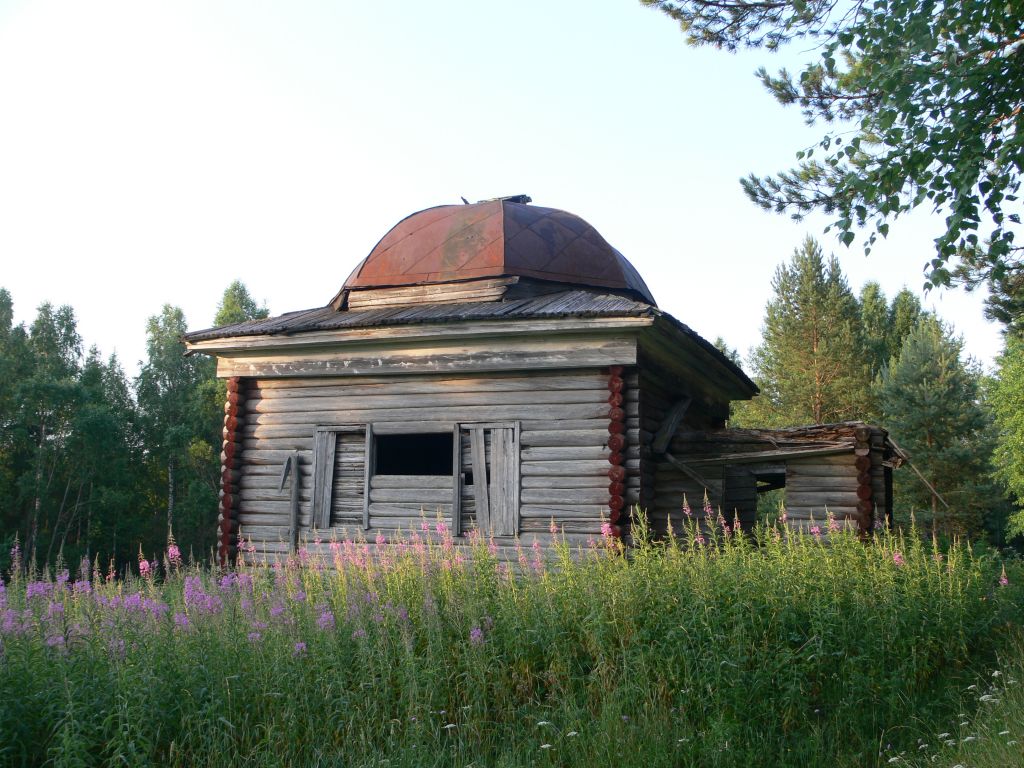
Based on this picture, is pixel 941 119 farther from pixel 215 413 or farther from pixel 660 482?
pixel 215 413

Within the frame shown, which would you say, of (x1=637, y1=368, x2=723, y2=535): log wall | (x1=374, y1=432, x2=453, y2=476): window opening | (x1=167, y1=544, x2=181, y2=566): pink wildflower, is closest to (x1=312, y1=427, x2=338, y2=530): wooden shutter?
(x1=374, y1=432, x2=453, y2=476): window opening

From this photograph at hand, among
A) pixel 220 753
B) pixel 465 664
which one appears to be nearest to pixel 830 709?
pixel 465 664

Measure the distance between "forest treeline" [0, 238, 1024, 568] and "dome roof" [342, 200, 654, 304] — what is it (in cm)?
1796

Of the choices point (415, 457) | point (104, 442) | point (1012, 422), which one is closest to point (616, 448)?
point (415, 457)

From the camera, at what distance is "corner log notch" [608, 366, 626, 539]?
11.3 metres

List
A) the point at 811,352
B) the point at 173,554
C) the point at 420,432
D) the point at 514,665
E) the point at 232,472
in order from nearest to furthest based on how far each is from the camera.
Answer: the point at 514,665 < the point at 173,554 < the point at 420,432 < the point at 232,472 < the point at 811,352

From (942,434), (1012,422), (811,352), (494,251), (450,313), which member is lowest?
(942,434)

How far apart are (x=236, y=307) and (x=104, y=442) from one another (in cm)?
1094

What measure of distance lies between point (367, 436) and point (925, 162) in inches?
324

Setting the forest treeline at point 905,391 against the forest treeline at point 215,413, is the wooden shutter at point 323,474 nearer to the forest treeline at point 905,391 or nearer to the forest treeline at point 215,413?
the forest treeline at point 905,391

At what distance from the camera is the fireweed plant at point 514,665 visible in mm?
5156

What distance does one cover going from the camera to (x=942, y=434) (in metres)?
30.9

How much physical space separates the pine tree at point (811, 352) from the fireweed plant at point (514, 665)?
30.5m

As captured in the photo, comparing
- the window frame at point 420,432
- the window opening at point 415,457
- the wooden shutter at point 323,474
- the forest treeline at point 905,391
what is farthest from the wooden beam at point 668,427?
the forest treeline at point 905,391
